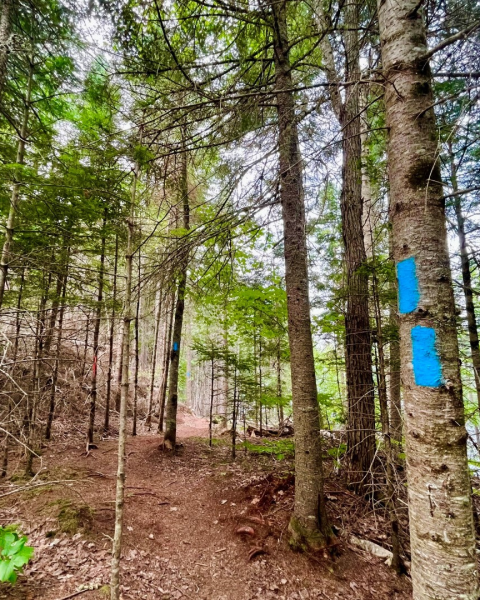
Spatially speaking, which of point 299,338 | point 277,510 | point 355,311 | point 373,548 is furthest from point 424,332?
point 277,510

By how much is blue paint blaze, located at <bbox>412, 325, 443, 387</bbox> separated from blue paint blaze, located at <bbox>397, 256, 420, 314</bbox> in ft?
0.44

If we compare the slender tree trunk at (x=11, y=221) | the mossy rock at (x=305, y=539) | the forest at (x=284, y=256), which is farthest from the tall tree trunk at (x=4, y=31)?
the mossy rock at (x=305, y=539)

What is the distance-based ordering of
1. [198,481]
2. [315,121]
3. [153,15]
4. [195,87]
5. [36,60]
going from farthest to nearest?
1. [198,481]
2. [36,60]
3. [315,121]
4. [153,15]
5. [195,87]

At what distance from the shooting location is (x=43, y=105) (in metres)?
4.47

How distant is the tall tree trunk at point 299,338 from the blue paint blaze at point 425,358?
2023 mm

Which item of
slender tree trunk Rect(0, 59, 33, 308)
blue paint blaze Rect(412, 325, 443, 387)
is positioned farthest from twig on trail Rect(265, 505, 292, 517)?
slender tree trunk Rect(0, 59, 33, 308)

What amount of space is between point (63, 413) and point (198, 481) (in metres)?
5.00

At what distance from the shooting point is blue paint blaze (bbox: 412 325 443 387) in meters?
1.55

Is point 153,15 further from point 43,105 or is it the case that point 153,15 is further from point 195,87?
point 43,105

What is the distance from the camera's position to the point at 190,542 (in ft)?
12.5

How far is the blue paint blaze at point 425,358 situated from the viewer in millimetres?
1549

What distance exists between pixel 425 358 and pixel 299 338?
2125 mm

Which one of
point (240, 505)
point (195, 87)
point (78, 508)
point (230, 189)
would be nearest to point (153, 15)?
point (195, 87)

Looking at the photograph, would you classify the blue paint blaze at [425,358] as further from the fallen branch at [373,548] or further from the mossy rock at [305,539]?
the fallen branch at [373,548]
